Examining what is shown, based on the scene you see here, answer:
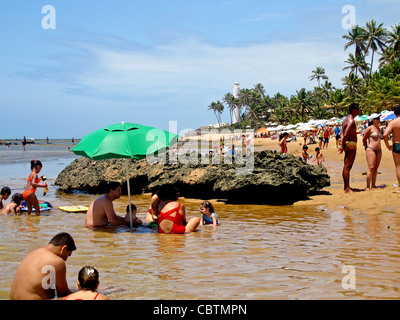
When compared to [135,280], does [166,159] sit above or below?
above

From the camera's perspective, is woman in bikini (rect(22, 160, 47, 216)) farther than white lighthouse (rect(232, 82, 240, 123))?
No

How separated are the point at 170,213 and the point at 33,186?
156 inches

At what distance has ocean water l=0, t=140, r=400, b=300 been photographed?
4363 millimetres

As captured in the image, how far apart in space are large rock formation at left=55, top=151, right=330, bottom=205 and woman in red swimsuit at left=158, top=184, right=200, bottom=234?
150 inches

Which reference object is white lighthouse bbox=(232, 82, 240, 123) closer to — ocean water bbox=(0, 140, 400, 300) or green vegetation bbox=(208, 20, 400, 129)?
green vegetation bbox=(208, 20, 400, 129)

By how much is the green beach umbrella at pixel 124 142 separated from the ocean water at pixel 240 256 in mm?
1520

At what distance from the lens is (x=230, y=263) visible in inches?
216

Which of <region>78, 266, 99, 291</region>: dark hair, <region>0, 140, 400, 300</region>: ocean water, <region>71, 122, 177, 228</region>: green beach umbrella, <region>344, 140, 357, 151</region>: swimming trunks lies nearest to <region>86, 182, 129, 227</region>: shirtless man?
<region>0, 140, 400, 300</region>: ocean water

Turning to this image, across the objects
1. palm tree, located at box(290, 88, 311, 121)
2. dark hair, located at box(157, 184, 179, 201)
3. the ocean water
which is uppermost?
palm tree, located at box(290, 88, 311, 121)

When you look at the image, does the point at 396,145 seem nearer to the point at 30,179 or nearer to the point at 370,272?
the point at 370,272

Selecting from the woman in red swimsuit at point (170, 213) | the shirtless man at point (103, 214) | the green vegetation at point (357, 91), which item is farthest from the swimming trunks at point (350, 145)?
the green vegetation at point (357, 91)

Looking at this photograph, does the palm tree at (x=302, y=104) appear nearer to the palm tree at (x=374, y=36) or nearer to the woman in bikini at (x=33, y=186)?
the palm tree at (x=374, y=36)
